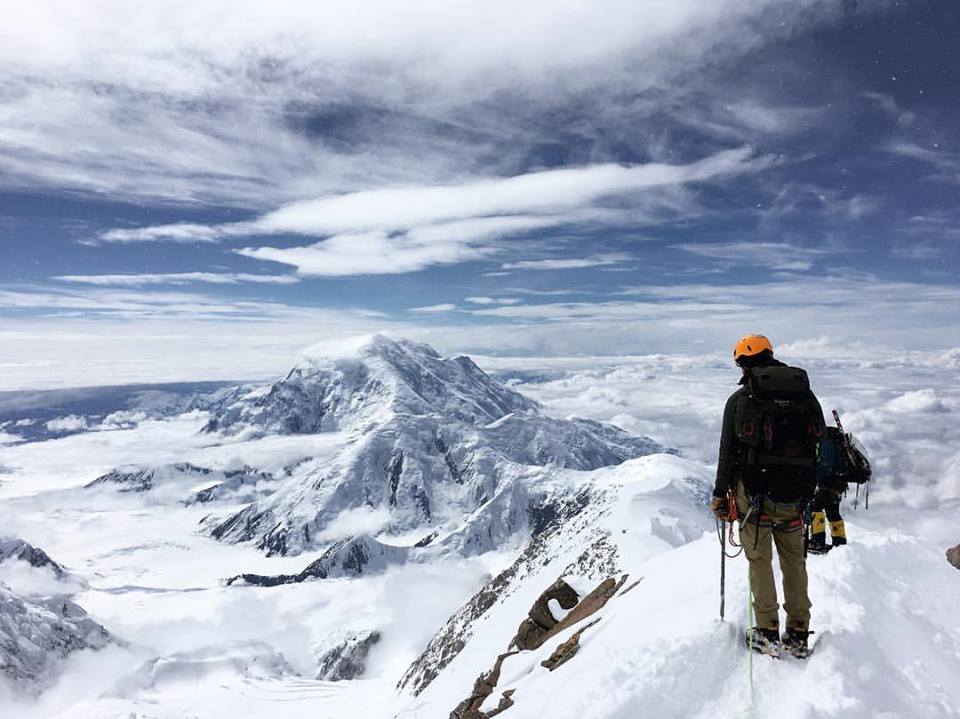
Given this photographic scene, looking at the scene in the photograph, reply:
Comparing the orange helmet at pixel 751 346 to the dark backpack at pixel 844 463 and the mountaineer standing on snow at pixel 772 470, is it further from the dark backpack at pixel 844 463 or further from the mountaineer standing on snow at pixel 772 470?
the dark backpack at pixel 844 463

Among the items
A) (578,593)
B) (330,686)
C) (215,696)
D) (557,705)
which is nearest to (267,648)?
(215,696)

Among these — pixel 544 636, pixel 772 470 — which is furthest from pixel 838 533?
pixel 544 636

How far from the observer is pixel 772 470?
8.11 metres

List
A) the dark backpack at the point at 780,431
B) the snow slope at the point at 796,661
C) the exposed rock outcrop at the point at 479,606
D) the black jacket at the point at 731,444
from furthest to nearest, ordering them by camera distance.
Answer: the exposed rock outcrop at the point at 479,606
the black jacket at the point at 731,444
the dark backpack at the point at 780,431
the snow slope at the point at 796,661

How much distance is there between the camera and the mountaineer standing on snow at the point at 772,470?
7.95m

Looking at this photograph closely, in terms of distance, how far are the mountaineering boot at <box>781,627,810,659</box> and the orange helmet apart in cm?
409

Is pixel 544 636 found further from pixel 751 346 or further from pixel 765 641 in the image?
pixel 751 346

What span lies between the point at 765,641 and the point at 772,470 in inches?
102

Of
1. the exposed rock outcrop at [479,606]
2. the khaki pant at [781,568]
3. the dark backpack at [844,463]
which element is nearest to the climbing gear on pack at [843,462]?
the dark backpack at [844,463]

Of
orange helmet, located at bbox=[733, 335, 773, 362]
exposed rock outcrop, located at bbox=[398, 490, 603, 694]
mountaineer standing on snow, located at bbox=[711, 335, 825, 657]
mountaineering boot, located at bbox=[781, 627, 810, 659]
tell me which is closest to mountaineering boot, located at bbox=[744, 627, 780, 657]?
mountaineer standing on snow, located at bbox=[711, 335, 825, 657]

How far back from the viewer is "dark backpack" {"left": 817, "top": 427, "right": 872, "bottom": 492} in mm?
11812

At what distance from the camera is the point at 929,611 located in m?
9.62

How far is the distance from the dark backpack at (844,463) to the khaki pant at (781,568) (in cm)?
434

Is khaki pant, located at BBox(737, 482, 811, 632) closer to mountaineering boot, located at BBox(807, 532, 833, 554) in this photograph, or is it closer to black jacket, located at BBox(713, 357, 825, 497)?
black jacket, located at BBox(713, 357, 825, 497)
